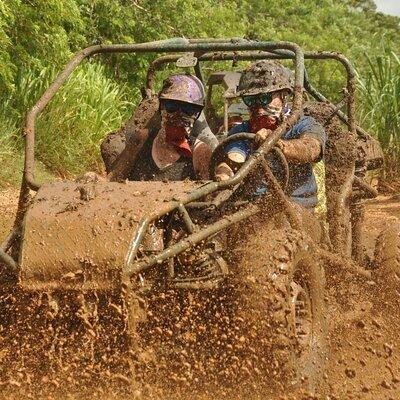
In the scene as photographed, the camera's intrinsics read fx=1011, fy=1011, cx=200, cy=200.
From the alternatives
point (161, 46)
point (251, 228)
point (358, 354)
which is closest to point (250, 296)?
point (251, 228)

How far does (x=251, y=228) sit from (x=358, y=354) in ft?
2.91

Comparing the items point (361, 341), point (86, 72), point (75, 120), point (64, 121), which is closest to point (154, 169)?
point (361, 341)

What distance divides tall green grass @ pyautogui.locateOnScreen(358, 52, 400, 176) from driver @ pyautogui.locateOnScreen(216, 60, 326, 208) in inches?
292

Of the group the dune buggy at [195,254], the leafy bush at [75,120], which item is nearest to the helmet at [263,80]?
the dune buggy at [195,254]

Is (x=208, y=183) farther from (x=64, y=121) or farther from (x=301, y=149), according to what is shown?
(x=64, y=121)

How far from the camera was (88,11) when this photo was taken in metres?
14.4

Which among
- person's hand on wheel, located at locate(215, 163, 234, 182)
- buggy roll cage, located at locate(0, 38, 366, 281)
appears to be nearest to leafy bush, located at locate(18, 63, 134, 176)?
buggy roll cage, located at locate(0, 38, 366, 281)

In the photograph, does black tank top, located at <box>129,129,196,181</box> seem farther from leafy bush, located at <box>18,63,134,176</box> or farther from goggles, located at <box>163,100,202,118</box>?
leafy bush, located at <box>18,63,134,176</box>

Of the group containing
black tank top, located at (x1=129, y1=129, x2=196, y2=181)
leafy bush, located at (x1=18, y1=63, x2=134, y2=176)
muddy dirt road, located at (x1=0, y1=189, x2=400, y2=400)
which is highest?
black tank top, located at (x1=129, y1=129, x2=196, y2=181)

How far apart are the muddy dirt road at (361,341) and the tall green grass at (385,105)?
287 inches

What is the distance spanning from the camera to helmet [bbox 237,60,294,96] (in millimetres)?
5230

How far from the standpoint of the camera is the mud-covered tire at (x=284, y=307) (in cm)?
429

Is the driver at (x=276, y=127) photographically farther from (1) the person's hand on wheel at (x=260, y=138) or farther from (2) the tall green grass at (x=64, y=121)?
(2) the tall green grass at (x=64, y=121)

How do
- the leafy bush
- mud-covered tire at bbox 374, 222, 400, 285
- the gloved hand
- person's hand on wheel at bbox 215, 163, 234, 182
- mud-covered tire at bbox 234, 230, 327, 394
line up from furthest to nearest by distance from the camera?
the leafy bush → mud-covered tire at bbox 374, 222, 400, 285 → person's hand on wheel at bbox 215, 163, 234, 182 → the gloved hand → mud-covered tire at bbox 234, 230, 327, 394
